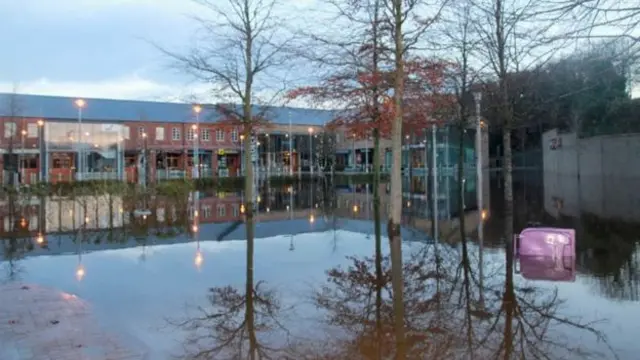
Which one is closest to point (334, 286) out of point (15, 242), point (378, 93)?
point (378, 93)

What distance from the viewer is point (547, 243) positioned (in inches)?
405

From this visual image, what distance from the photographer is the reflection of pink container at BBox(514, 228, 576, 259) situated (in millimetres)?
10039

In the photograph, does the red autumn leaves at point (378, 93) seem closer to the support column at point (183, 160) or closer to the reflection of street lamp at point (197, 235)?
the reflection of street lamp at point (197, 235)

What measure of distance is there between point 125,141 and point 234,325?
58166 millimetres

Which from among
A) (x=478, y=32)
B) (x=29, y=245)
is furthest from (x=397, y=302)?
(x=29, y=245)

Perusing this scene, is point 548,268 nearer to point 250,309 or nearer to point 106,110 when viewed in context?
point 250,309

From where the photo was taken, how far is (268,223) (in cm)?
1822

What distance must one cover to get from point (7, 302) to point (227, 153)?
66599mm

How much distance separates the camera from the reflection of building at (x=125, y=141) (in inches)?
1810

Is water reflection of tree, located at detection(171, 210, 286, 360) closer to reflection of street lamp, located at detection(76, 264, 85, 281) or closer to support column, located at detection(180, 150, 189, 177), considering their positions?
reflection of street lamp, located at detection(76, 264, 85, 281)

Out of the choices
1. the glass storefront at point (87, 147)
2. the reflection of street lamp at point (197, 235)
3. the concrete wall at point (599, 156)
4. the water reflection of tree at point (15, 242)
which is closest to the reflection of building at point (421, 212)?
the reflection of street lamp at point (197, 235)

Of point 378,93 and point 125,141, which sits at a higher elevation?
point 125,141

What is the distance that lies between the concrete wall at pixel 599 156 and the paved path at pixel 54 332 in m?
33.9

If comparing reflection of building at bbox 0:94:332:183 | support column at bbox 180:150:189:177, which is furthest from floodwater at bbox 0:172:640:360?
support column at bbox 180:150:189:177
